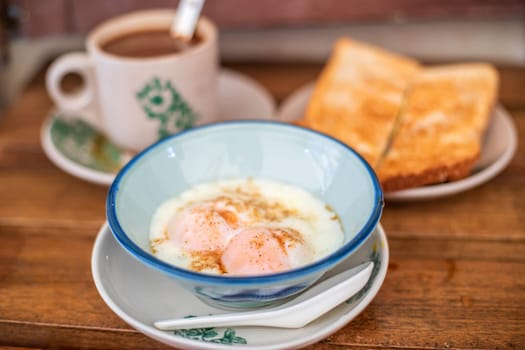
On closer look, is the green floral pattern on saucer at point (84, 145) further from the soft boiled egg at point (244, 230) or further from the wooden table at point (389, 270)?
the soft boiled egg at point (244, 230)

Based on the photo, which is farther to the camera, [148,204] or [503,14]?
[503,14]

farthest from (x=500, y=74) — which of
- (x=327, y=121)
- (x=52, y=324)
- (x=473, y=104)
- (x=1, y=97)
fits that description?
(x=1, y=97)

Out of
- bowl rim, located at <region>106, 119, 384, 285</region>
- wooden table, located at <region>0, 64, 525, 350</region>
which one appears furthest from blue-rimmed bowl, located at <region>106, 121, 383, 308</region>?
wooden table, located at <region>0, 64, 525, 350</region>

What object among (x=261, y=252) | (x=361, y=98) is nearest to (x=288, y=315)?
(x=261, y=252)

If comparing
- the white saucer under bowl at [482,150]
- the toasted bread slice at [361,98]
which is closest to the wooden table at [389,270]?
the white saucer under bowl at [482,150]

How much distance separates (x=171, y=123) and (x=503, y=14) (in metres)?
0.81

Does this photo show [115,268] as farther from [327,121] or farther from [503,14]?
[503,14]

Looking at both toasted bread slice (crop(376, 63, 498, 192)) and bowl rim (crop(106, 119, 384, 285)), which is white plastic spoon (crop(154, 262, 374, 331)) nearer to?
bowl rim (crop(106, 119, 384, 285))

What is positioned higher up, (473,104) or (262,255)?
(262,255)

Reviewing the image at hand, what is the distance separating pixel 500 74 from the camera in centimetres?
141

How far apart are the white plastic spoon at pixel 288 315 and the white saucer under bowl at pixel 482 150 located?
0.94 feet

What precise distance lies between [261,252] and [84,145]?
0.58 m

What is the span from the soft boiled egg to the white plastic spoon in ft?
0.15

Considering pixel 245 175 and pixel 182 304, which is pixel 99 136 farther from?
pixel 182 304
